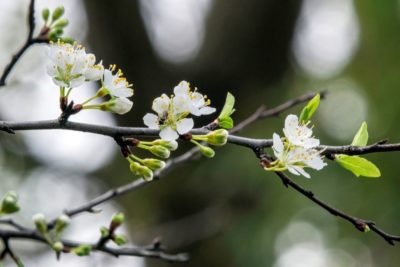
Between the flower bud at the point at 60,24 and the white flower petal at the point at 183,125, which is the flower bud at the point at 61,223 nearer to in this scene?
the white flower petal at the point at 183,125

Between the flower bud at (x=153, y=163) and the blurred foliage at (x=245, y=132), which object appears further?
the blurred foliage at (x=245, y=132)

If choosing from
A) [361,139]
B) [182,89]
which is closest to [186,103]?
[182,89]

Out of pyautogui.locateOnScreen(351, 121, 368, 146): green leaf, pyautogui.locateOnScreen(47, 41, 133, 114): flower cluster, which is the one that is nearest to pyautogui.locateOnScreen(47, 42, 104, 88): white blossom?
pyautogui.locateOnScreen(47, 41, 133, 114): flower cluster

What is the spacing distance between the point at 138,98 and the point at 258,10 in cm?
65

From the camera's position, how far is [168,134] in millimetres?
637

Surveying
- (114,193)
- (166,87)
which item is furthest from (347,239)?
(114,193)

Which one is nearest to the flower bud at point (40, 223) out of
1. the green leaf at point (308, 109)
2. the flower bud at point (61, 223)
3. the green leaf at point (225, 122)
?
the flower bud at point (61, 223)

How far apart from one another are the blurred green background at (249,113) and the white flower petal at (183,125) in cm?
151

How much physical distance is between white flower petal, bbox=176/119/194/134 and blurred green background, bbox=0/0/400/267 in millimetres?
1509

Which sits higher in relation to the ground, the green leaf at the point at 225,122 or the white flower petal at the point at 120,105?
the white flower petal at the point at 120,105

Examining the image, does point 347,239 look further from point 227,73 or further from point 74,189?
point 74,189

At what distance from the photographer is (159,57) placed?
2.48m

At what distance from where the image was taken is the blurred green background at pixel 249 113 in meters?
2.22

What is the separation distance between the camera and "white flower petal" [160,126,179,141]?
2.08 ft
